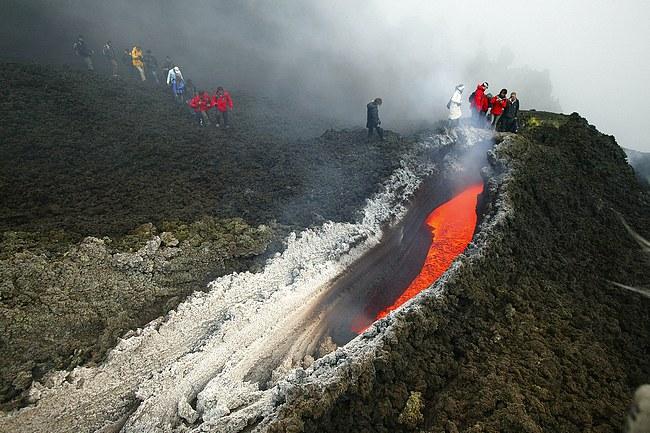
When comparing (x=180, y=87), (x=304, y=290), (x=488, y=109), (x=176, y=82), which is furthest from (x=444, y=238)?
(x=176, y=82)

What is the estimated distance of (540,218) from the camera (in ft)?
29.8

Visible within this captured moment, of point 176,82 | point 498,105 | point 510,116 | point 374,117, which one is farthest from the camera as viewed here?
point 176,82

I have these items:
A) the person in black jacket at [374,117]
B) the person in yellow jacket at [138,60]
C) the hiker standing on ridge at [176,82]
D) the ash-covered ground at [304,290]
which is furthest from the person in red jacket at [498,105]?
the person in yellow jacket at [138,60]

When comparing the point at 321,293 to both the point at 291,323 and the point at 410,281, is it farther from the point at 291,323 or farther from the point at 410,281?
the point at 410,281

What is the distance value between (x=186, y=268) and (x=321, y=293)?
2588 mm

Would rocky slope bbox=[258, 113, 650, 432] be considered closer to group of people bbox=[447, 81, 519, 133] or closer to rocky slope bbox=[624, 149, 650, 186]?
group of people bbox=[447, 81, 519, 133]

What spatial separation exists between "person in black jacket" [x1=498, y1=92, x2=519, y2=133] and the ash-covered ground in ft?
3.03

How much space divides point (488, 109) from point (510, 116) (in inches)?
40.4

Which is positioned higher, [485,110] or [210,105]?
[210,105]

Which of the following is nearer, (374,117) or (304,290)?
(304,290)

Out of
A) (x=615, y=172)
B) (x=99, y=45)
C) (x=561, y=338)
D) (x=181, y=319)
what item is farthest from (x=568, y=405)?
(x=99, y=45)

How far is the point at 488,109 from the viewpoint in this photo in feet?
45.0

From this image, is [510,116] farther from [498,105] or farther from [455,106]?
[455,106]

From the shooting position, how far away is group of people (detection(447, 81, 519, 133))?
502 inches
